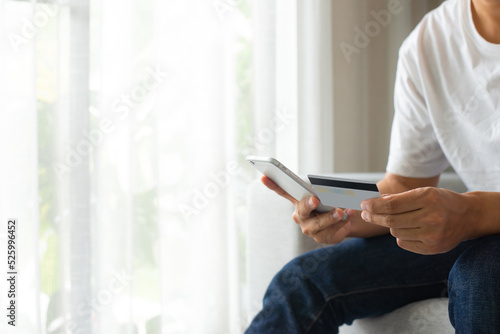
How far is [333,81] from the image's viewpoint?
5.98 feet

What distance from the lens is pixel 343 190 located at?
66 cm

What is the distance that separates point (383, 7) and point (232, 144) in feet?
3.02

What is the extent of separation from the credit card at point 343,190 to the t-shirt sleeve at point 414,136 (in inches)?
13.5

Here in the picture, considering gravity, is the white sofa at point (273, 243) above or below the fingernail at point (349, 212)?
below

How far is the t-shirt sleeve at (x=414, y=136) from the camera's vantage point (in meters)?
0.99

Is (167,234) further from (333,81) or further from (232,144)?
(333,81)

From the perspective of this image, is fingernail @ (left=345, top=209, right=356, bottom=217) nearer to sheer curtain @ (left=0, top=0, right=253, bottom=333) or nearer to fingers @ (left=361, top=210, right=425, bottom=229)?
fingers @ (left=361, top=210, right=425, bottom=229)
